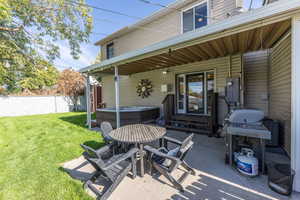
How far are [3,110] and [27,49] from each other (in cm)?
670

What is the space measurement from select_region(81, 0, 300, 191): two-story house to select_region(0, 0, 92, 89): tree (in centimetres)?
225

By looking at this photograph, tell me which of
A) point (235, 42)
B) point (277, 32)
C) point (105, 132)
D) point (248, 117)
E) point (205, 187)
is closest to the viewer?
point (205, 187)

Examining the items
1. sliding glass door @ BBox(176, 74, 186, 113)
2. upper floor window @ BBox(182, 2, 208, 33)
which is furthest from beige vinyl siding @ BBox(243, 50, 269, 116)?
upper floor window @ BBox(182, 2, 208, 33)

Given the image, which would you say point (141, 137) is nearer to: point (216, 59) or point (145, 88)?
point (216, 59)

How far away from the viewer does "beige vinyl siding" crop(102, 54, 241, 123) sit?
16.3 feet

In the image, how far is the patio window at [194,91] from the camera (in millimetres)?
5461

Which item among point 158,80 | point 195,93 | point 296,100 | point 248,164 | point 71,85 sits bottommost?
point 248,164

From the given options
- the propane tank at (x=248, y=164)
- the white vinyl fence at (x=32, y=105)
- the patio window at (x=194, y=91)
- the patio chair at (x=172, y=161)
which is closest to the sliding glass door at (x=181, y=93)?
the patio window at (x=194, y=91)

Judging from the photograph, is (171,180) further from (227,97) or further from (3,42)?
(3,42)

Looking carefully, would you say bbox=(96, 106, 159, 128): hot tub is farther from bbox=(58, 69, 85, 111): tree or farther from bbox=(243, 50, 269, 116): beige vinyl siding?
bbox=(58, 69, 85, 111): tree

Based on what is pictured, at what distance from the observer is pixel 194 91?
5.86 meters

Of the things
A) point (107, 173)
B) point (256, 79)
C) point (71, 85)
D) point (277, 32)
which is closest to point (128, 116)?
point (107, 173)

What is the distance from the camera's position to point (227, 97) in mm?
4238

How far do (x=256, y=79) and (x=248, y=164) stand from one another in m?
3.46
